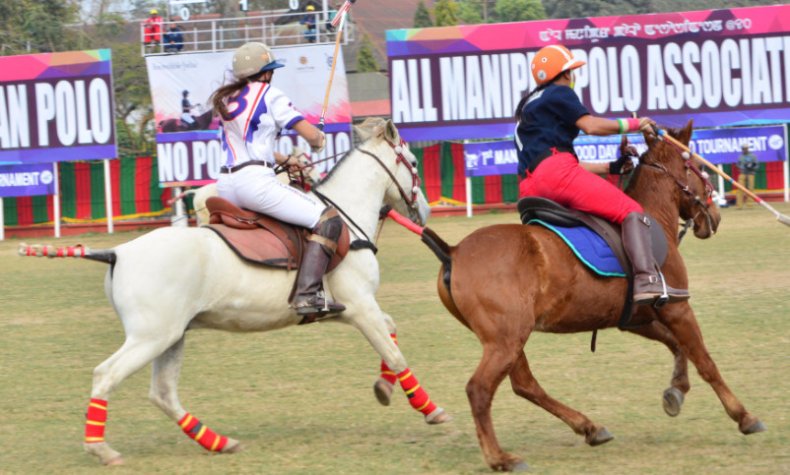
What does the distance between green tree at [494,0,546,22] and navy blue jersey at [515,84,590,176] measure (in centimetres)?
5946

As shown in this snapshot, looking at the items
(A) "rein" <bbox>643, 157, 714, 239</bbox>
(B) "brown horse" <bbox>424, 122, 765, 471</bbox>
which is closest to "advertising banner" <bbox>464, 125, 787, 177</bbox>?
(A) "rein" <bbox>643, 157, 714, 239</bbox>

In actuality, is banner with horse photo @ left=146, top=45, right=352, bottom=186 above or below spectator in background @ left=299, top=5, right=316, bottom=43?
below

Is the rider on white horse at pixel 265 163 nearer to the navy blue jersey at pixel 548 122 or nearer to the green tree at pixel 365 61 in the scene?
the navy blue jersey at pixel 548 122

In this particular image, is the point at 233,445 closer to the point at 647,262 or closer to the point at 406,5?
the point at 647,262

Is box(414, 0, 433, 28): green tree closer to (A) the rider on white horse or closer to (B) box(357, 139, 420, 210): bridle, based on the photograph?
(B) box(357, 139, 420, 210): bridle

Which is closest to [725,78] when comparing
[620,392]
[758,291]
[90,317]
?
[758,291]

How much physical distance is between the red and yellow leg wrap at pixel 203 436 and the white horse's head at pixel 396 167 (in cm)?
228

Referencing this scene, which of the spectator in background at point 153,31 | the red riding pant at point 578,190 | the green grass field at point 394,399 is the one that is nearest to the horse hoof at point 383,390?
the green grass field at point 394,399

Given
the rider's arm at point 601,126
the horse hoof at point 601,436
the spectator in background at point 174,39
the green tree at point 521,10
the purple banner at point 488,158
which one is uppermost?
the green tree at point 521,10

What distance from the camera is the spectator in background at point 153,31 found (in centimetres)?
3250

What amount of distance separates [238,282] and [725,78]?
2537cm

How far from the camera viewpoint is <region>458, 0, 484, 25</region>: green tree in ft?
232

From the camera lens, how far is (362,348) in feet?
39.5

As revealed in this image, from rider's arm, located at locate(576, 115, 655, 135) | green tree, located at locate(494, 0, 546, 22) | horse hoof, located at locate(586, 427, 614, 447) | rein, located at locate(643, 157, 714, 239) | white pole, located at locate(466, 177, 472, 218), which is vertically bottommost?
white pole, located at locate(466, 177, 472, 218)
